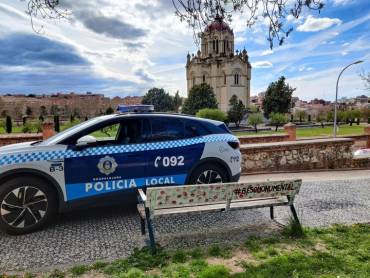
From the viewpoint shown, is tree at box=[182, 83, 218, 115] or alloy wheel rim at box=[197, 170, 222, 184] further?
tree at box=[182, 83, 218, 115]

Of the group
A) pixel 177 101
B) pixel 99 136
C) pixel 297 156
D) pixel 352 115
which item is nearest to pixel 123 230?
pixel 99 136

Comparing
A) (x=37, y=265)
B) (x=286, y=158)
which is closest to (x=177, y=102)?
(x=286, y=158)

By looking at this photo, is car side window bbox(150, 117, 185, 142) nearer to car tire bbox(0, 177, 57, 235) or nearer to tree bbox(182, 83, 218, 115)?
car tire bbox(0, 177, 57, 235)

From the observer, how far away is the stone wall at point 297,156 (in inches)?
387

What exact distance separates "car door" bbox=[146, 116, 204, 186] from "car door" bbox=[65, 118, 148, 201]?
193 mm

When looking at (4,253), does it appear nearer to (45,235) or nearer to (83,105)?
(45,235)

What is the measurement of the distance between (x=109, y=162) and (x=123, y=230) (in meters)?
1.01

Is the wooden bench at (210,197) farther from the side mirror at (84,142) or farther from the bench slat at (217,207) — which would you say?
the side mirror at (84,142)

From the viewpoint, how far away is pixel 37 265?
3600 millimetres

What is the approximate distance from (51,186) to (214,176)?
102 inches

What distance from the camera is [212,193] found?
4234 mm

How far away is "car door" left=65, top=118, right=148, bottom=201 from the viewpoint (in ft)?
15.4

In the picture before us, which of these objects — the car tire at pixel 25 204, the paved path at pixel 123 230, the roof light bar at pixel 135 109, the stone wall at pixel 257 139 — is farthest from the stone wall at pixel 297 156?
the car tire at pixel 25 204

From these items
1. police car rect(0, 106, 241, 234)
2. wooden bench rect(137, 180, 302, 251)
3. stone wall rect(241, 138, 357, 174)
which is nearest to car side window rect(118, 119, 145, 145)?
police car rect(0, 106, 241, 234)
